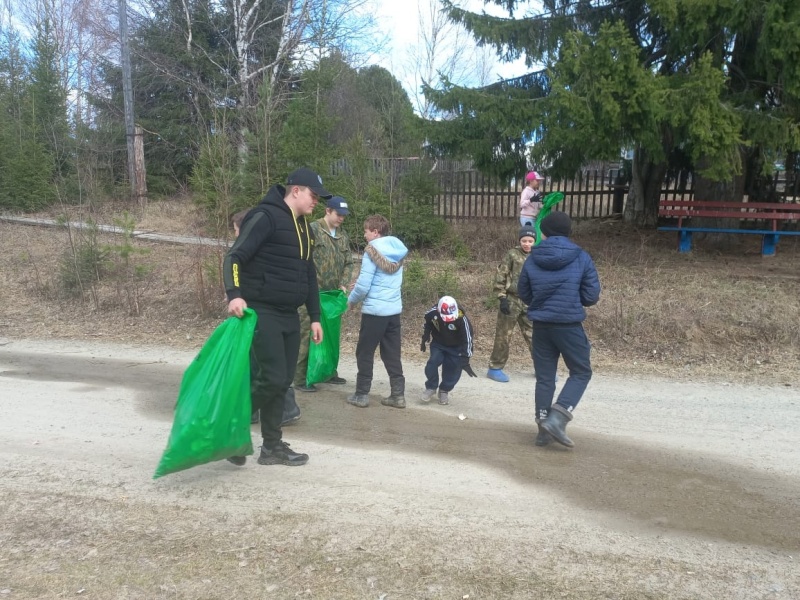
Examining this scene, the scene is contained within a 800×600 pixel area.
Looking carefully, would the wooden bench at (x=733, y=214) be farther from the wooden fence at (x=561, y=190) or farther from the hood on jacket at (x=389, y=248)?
the hood on jacket at (x=389, y=248)

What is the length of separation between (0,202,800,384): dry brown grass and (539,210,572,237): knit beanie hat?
112 inches

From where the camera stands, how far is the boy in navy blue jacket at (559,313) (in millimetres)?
5094

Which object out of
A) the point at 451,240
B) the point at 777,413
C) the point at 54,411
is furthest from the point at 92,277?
the point at 777,413

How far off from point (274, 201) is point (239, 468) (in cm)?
187

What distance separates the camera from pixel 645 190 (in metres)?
16.3

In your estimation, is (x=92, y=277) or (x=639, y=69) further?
(x=92, y=277)

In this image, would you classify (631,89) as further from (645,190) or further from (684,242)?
(645,190)

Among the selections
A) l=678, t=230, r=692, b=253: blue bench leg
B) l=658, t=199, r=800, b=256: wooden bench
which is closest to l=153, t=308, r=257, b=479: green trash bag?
l=658, t=199, r=800, b=256: wooden bench

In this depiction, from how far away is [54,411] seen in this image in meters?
5.99

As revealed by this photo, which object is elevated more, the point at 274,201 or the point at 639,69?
the point at 639,69

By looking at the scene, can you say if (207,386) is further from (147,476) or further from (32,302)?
(32,302)

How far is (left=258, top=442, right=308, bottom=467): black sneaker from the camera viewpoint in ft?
15.7

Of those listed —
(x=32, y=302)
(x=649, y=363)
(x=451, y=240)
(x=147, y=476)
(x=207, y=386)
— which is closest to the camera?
(x=207, y=386)

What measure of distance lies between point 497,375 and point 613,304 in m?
2.78
